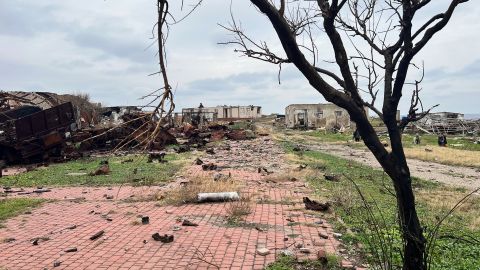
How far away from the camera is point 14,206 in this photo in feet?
31.4

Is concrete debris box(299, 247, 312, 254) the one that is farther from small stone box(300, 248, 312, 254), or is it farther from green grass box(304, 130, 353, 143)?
green grass box(304, 130, 353, 143)

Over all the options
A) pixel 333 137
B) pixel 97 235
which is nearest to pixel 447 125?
pixel 333 137

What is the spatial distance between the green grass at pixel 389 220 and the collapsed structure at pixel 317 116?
36.6 metres

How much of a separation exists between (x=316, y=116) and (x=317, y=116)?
0.14 meters

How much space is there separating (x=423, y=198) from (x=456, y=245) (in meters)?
5.05

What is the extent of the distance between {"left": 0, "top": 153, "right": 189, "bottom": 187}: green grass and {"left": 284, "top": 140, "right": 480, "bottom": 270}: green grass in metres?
4.96

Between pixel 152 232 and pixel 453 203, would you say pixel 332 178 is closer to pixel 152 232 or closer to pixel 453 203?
pixel 453 203

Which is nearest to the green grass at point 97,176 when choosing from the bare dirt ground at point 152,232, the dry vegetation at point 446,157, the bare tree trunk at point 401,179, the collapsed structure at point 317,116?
the bare dirt ground at point 152,232

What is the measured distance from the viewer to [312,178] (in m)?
13.4

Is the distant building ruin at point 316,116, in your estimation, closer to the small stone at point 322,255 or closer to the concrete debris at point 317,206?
the concrete debris at point 317,206

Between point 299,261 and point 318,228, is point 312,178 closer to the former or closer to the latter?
point 318,228

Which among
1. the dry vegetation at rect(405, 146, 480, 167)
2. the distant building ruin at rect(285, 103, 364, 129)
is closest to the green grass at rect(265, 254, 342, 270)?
the dry vegetation at rect(405, 146, 480, 167)

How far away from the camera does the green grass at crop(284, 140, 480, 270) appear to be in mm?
5496

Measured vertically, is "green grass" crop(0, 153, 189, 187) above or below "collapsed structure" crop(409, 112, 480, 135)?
below
